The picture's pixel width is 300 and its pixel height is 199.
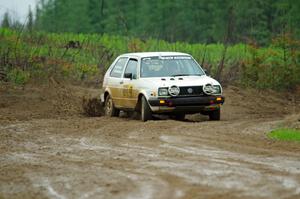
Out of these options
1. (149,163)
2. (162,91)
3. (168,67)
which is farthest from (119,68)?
(149,163)

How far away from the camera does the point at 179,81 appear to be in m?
17.7

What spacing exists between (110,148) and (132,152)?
28.3 inches

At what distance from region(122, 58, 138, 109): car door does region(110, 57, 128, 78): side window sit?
0.96 feet

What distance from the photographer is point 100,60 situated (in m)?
31.4

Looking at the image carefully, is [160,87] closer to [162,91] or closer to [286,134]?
[162,91]

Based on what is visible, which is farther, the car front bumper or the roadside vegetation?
the roadside vegetation

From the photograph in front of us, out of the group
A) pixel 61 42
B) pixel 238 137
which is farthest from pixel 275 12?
pixel 238 137

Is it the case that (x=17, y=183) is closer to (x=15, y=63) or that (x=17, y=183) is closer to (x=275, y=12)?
(x=15, y=63)

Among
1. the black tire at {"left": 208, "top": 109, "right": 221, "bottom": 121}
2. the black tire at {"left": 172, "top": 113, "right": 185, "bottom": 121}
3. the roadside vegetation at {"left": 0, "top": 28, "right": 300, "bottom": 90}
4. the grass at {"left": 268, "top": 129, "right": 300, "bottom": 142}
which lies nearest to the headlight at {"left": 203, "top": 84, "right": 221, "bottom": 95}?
the black tire at {"left": 208, "top": 109, "right": 221, "bottom": 121}

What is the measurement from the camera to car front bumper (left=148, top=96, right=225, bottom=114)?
685 inches

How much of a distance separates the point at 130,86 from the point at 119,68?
4.14 ft

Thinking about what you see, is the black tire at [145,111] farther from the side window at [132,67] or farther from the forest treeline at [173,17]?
the forest treeline at [173,17]

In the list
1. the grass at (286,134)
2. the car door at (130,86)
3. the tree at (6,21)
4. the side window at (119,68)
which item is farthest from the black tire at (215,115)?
the tree at (6,21)

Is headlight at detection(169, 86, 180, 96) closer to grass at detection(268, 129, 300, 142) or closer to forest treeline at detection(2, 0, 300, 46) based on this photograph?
grass at detection(268, 129, 300, 142)
